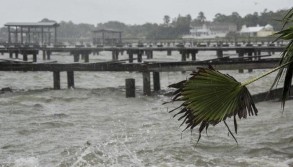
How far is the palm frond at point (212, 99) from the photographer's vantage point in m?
2.79

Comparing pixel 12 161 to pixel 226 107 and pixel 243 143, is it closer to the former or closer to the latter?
pixel 243 143

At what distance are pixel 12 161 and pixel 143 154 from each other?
2.02 metres

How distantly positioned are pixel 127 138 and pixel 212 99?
19.1 feet

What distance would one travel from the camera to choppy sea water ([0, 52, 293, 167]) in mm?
6668

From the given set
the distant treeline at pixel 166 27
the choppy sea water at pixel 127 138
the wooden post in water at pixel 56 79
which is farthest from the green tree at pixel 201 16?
the choppy sea water at pixel 127 138

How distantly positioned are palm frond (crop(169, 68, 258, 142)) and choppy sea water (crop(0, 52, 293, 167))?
2.00 meters

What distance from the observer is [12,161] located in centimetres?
676

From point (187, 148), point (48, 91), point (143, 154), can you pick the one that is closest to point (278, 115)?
point (187, 148)

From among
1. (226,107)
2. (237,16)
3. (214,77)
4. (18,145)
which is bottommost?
(18,145)

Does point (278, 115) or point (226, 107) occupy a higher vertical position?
point (226, 107)

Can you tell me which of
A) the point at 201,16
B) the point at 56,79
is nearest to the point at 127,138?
the point at 56,79

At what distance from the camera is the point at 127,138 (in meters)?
8.48

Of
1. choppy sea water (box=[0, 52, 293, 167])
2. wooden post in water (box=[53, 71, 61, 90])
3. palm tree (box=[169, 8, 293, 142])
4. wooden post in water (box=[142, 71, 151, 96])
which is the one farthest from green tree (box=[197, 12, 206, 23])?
palm tree (box=[169, 8, 293, 142])

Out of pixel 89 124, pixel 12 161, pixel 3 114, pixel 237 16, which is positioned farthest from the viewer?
pixel 237 16
